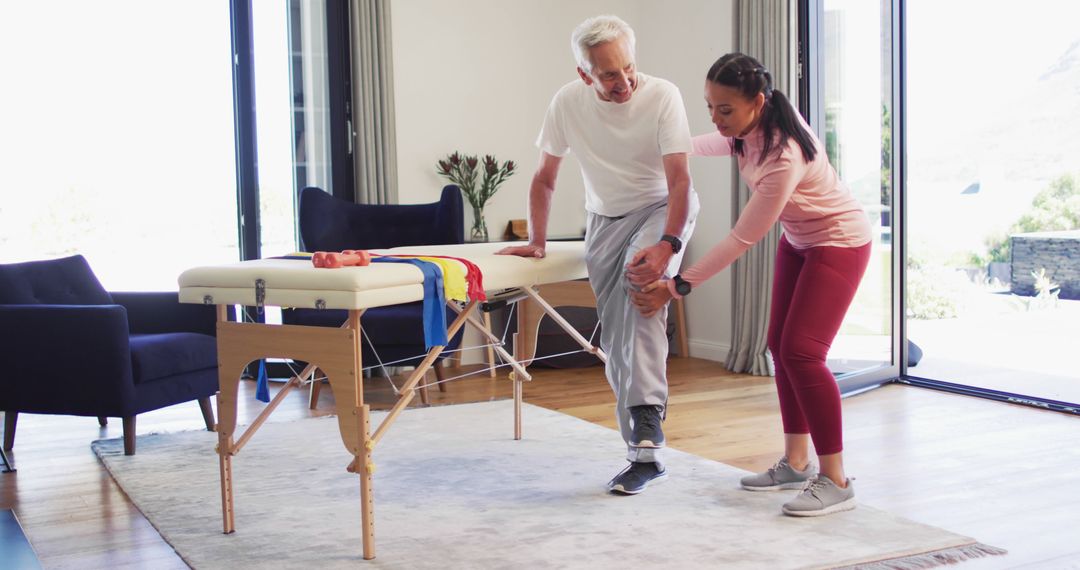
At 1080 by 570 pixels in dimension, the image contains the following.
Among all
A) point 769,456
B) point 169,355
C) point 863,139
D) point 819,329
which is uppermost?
point 863,139

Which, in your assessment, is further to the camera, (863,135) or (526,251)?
(863,135)

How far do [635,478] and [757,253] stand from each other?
7.05 feet

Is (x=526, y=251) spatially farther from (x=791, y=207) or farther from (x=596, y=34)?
(x=791, y=207)

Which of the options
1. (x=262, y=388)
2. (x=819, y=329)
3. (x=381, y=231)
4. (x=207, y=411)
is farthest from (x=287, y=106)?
(x=819, y=329)

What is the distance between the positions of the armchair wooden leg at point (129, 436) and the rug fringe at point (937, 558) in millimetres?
2161

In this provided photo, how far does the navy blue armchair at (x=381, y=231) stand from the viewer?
3.96 metres

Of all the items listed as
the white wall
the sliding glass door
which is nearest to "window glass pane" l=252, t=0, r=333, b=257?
the white wall

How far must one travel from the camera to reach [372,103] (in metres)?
4.65

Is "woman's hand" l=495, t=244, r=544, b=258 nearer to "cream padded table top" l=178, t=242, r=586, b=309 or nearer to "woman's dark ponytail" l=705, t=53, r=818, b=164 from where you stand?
"cream padded table top" l=178, t=242, r=586, b=309

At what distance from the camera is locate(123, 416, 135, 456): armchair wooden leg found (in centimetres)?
303

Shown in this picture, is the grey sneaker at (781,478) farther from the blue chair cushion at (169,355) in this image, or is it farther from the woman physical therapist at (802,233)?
the blue chair cushion at (169,355)

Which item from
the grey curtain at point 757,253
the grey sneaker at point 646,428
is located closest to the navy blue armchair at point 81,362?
the grey sneaker at point 646,428

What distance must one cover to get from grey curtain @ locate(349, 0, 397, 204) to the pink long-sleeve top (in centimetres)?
260

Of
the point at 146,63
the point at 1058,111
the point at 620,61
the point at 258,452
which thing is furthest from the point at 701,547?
the point at 146,63
